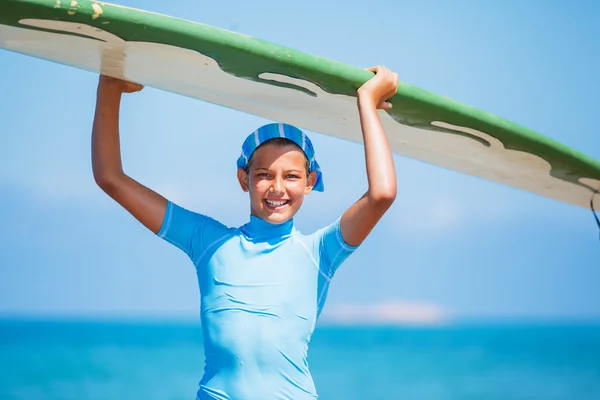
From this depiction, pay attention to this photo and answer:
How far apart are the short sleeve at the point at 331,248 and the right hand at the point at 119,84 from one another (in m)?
0.84

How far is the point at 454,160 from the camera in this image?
145 inches

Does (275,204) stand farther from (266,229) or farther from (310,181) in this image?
(310,181)

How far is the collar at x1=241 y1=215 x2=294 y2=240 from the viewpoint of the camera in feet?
8.87

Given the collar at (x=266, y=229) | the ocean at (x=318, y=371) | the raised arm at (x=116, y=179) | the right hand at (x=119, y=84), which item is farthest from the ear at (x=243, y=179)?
the ocean at (x=318, y=371)

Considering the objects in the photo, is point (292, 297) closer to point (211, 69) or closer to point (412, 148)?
point (211, 69)

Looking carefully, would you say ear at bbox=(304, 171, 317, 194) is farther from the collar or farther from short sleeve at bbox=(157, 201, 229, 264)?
short sleeve at bbox=(157, 201, 229, 264)

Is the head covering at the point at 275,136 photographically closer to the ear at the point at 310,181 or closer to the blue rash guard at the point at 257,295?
the ear at the point at 310,181

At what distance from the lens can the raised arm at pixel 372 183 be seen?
2467mm

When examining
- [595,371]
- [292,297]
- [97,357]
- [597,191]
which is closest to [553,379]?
[595,371]

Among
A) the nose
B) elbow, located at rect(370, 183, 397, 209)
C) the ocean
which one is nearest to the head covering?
the nose

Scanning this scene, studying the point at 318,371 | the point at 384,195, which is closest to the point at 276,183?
the point at 384,195

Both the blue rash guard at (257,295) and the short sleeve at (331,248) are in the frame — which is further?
the short sleeve at (331,248)

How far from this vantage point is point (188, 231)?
2684 millimetres

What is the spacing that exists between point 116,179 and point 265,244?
0.51m
